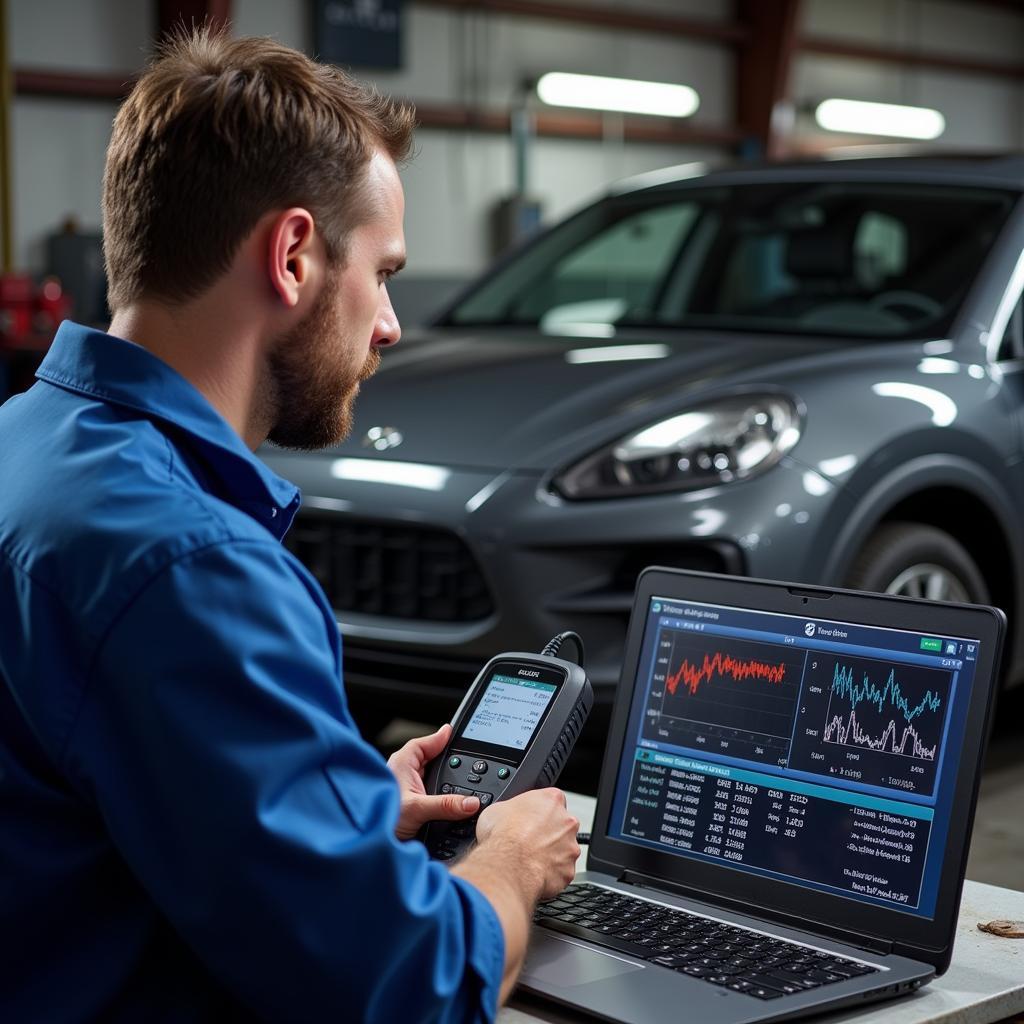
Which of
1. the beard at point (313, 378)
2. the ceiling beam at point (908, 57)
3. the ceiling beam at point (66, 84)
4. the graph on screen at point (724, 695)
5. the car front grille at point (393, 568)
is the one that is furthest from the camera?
the ceiling beam at point (908, 57)

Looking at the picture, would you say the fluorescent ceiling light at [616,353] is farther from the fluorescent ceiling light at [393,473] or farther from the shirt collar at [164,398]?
the shirt collar at [164,398]

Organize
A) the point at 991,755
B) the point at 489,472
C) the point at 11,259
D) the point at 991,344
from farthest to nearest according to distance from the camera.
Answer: the point at 11,259 < the point at 991,755 < the point at 991,344 < the point at 489,472

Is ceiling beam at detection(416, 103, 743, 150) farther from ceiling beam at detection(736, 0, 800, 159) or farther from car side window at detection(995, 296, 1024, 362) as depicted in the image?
→ car side window at detection(995, 296, 1024, 362)

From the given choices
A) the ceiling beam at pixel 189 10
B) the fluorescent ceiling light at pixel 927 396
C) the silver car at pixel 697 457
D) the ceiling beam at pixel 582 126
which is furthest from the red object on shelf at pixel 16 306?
the fluorescent ceiling light at pixel 927 396

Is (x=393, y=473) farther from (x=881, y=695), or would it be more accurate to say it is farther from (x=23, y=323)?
(x=23, y=323)

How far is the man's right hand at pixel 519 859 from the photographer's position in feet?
3.76

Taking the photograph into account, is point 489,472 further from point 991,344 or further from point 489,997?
point 489,997

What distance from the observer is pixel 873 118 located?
500 inches

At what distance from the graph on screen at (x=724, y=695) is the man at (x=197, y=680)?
0.31 m

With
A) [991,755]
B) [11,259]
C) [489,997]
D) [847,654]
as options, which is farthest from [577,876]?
[11,259]

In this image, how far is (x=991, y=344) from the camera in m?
3.62

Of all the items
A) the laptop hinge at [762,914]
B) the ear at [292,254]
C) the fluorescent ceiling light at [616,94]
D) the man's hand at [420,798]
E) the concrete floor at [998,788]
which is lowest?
the concrete floor at [998,788]

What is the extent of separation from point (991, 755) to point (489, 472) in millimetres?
1631

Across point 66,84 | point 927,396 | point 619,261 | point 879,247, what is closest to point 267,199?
point 927,396
